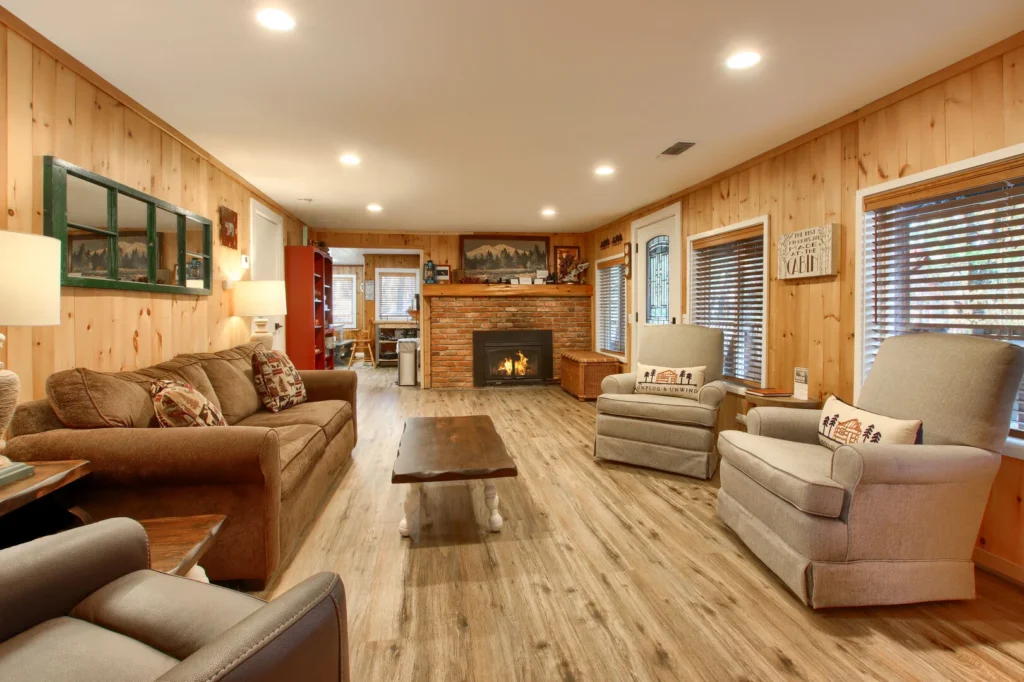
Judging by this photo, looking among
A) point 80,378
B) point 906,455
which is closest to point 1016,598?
point 906,455

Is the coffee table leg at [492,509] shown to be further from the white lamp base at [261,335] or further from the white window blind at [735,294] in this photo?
the white lamp base at [261,335]

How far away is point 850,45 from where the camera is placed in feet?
7.34

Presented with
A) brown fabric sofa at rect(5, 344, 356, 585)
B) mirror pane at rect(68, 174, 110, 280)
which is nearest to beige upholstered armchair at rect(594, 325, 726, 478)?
brown fabric sofa at rect(5, 344, 356, 585)

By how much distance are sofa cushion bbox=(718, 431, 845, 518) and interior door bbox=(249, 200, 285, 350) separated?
443 cm

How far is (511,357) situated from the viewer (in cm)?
754

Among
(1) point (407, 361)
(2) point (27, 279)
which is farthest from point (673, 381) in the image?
(1) point (407, 361)

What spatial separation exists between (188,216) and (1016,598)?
5042 mm

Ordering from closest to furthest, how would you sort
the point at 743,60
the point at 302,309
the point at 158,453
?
the point at 158,453, the point at 743,60, the point at 302,309

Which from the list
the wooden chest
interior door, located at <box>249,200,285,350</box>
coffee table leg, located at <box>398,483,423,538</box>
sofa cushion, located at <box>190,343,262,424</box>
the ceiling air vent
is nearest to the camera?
coffee table leg, located at <box>398,483,423,538</box>

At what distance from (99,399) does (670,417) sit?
125 inches

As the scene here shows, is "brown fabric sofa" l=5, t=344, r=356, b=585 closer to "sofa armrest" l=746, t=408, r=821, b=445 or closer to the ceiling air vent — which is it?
"sofa armrest" l=746, t=408, r=821, b=445

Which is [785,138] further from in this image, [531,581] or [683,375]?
[531,581]

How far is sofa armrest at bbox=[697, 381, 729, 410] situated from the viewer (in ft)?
11.4

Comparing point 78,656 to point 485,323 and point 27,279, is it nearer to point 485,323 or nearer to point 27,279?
point 27,279
